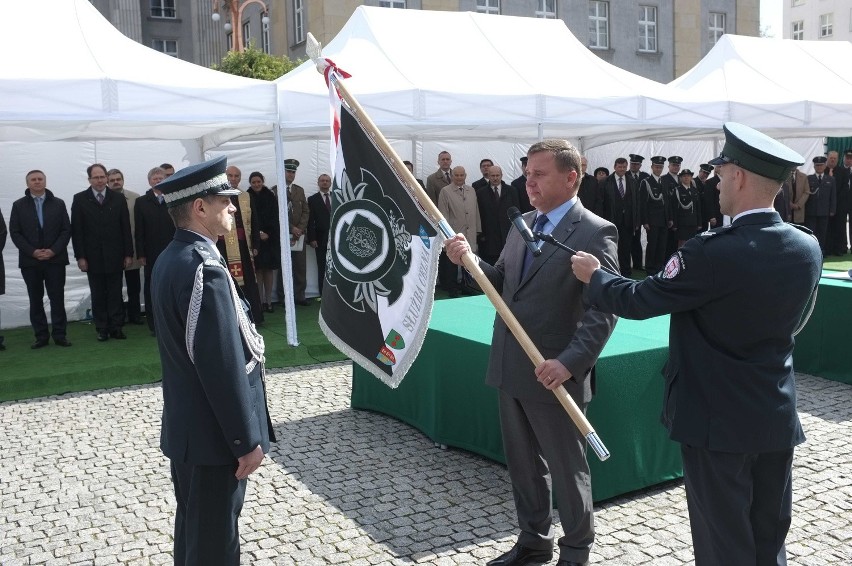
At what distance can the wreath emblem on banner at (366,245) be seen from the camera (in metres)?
3.41

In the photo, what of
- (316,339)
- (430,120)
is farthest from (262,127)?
(316,339)

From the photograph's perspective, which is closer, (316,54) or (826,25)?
(316,54)

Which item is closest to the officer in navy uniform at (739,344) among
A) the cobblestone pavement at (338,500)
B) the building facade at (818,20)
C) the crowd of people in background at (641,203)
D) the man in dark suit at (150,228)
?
the cobblestone pavement at (338,500)

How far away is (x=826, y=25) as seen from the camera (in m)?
50.8

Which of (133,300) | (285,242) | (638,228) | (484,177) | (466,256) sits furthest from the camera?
(638,228)

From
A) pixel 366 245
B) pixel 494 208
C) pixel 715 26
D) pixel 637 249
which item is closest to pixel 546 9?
pixel 715 26

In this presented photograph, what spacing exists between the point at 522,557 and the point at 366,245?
1500mm

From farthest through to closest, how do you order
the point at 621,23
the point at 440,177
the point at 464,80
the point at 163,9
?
the point at 163,9 → the point at 621,23 → the point at 440,177 → the point at 464,80

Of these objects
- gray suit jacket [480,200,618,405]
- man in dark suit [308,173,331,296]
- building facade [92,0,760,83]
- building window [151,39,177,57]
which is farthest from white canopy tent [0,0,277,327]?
building window [151,39,177,57]

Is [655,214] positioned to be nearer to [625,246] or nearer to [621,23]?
[625,246]

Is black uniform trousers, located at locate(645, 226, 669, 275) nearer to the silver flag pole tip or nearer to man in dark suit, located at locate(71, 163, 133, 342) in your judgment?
man in dark suit, located at locate(71, 163, 133, 342)

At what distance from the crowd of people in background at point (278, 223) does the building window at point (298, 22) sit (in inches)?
554

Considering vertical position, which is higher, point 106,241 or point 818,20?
point 818,20

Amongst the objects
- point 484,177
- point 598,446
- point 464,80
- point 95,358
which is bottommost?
point 95,358
